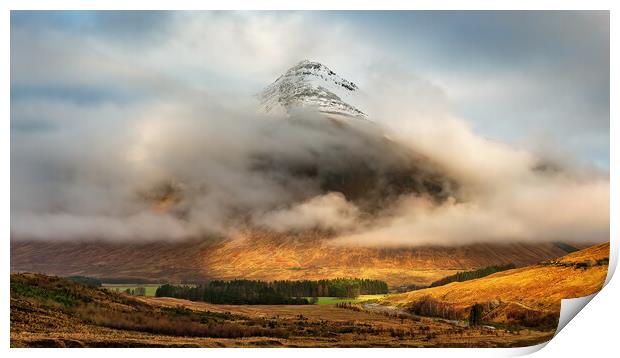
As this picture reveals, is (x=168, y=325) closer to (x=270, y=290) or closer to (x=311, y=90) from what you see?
(x=270, y=290)

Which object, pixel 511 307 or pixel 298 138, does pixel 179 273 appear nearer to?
pixel 298 138

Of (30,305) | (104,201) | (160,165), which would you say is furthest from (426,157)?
(30,305)

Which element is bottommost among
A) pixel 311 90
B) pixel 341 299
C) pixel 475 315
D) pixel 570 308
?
pixel 475 315

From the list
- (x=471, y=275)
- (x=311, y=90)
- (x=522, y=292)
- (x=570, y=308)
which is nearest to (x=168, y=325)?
(x=311, y=90)

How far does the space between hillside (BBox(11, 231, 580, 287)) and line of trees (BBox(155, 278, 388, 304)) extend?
0.53 feet

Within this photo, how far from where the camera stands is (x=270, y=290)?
530 inches

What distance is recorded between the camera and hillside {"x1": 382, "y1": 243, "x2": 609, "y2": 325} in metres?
12.4

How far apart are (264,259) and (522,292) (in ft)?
18.5

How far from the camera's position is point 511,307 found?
41.6 feet

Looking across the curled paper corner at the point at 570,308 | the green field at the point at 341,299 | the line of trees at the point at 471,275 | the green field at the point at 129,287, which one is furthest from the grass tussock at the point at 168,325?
the curled paper corner at the point at 570,308

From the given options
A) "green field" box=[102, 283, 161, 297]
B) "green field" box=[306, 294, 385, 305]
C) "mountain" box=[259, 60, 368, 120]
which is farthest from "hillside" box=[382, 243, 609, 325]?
"green field" box=[102, 283, 161, 297]

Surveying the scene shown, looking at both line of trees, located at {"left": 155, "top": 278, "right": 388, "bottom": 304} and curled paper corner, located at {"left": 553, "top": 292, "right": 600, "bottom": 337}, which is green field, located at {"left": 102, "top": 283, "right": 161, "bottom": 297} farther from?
curled paper corner, located at {"left": 553, "top": 292, "right": 600, "bottom": 337}

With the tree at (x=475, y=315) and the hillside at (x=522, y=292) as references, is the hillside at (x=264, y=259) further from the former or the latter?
the tree at (x=475, y=315)
